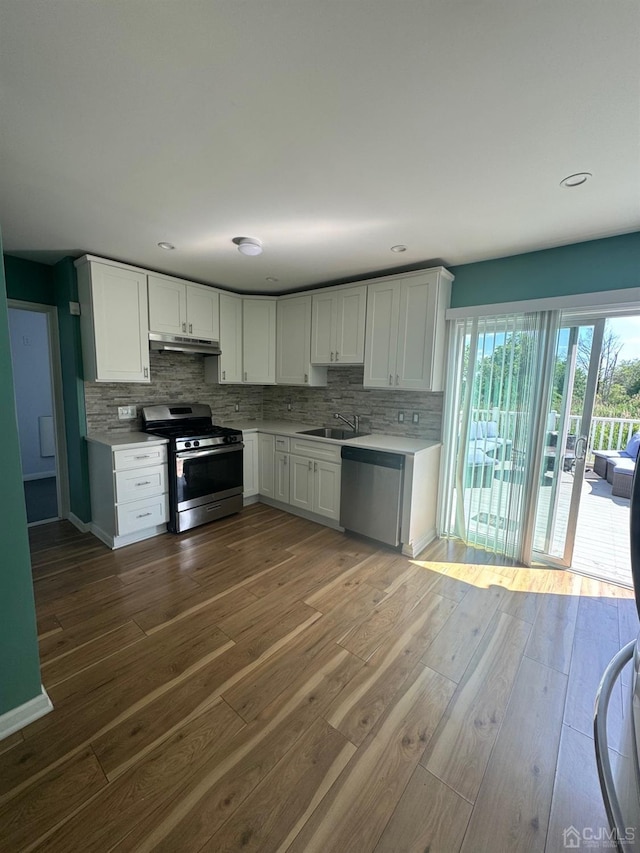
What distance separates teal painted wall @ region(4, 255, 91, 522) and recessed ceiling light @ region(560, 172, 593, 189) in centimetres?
365

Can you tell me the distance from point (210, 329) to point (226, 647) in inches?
119

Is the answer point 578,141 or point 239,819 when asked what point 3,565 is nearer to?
point 239,819

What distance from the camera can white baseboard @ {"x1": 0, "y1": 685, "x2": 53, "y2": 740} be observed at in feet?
4.76

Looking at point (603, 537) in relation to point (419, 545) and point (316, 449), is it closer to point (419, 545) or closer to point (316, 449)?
point (419, 545)

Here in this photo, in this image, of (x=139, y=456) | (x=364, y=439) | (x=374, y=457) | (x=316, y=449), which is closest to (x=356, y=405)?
(x=364, y=439)

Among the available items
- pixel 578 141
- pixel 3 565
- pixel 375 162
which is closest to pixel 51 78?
pixel 375 162

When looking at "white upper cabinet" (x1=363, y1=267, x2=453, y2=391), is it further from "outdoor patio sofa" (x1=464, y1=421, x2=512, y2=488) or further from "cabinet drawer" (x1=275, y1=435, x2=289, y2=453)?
"cabinet drawer" (x1=275, y1=435, x2=289, y2=453)

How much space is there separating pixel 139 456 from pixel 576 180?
11.5 feet

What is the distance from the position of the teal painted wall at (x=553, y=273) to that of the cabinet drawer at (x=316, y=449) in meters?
→ 1.72

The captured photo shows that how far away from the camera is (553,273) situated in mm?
2584

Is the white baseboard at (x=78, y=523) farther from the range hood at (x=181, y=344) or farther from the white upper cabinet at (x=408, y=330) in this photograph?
the white upper cabinet at (x=408, y=330)

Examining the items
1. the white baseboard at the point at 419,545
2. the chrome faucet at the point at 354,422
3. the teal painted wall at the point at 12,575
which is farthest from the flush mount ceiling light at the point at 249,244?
the white baseboard at the point at 419,545

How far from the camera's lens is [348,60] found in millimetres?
1101

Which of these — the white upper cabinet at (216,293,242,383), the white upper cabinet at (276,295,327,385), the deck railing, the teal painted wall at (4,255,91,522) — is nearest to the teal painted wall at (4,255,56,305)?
the teal painted wall at (4,255,91,522)
